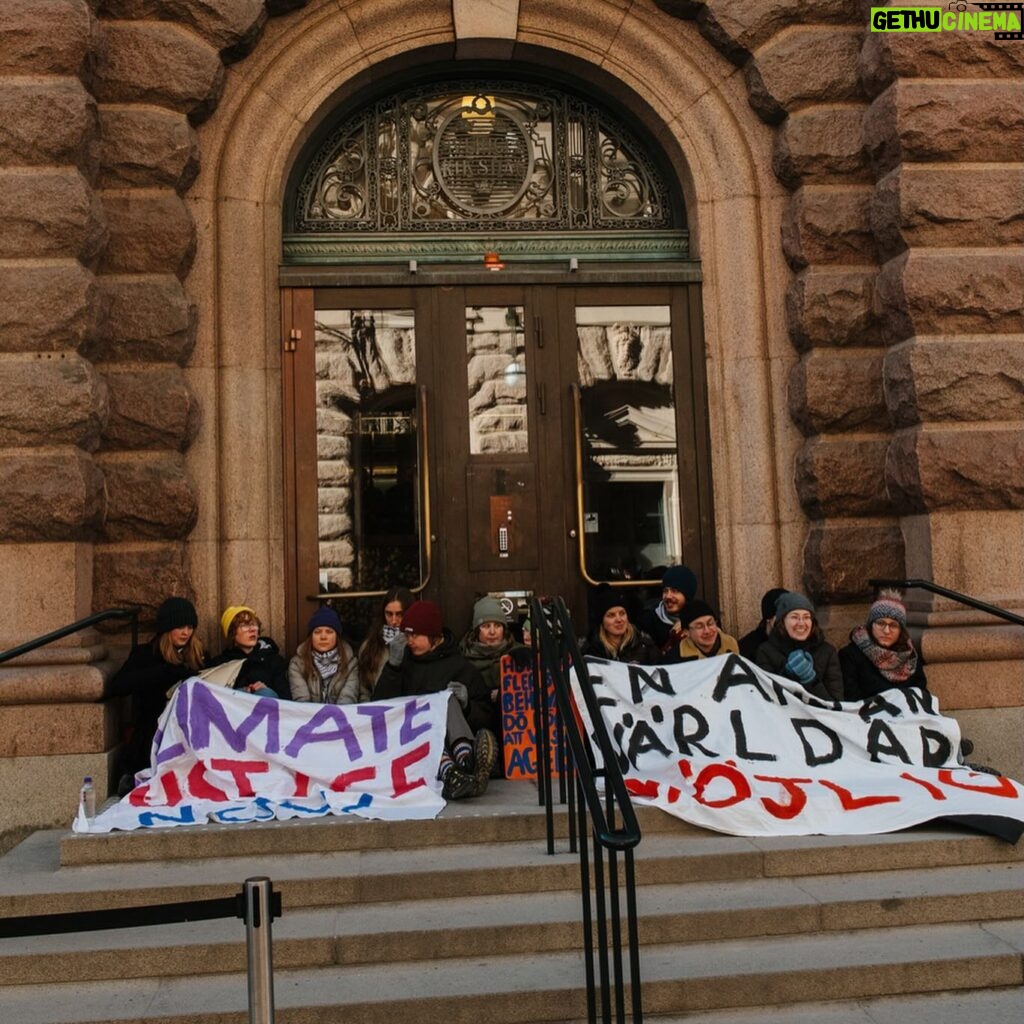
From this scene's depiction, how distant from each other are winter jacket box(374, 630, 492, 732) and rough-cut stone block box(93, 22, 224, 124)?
14.1 ft

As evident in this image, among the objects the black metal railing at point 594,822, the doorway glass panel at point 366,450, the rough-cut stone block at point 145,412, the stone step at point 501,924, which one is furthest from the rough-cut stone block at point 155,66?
the stone step at point 501,924

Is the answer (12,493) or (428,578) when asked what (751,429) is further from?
(12,493)

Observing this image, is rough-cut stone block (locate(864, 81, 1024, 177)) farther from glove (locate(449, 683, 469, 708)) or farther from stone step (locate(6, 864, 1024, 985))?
stone step (locate(6, 864, 1024, 985))

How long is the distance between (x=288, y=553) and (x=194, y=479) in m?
0.91

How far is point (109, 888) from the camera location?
19.0 feet

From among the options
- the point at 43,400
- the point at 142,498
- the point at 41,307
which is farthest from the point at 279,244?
the point at 43,400

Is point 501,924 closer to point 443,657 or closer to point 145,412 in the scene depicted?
point 443,657

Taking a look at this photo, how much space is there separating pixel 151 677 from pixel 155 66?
171 inches

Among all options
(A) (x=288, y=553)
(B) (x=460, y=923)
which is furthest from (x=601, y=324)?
(B) (x=460, y=923)

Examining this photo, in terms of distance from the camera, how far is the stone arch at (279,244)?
29.5 feet

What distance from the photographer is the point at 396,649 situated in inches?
324


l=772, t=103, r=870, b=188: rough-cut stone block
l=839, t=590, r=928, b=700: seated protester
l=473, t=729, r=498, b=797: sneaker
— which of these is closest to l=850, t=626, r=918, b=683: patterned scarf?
l=839, t=590, r=928, b=700: seated protester

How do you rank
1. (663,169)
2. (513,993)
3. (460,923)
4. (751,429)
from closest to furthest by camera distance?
(513,993), (460,923), (751,429), (663,169)

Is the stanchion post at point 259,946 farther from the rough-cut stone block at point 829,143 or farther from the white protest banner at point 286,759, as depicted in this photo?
the rough-cut stone block at point 829,143
